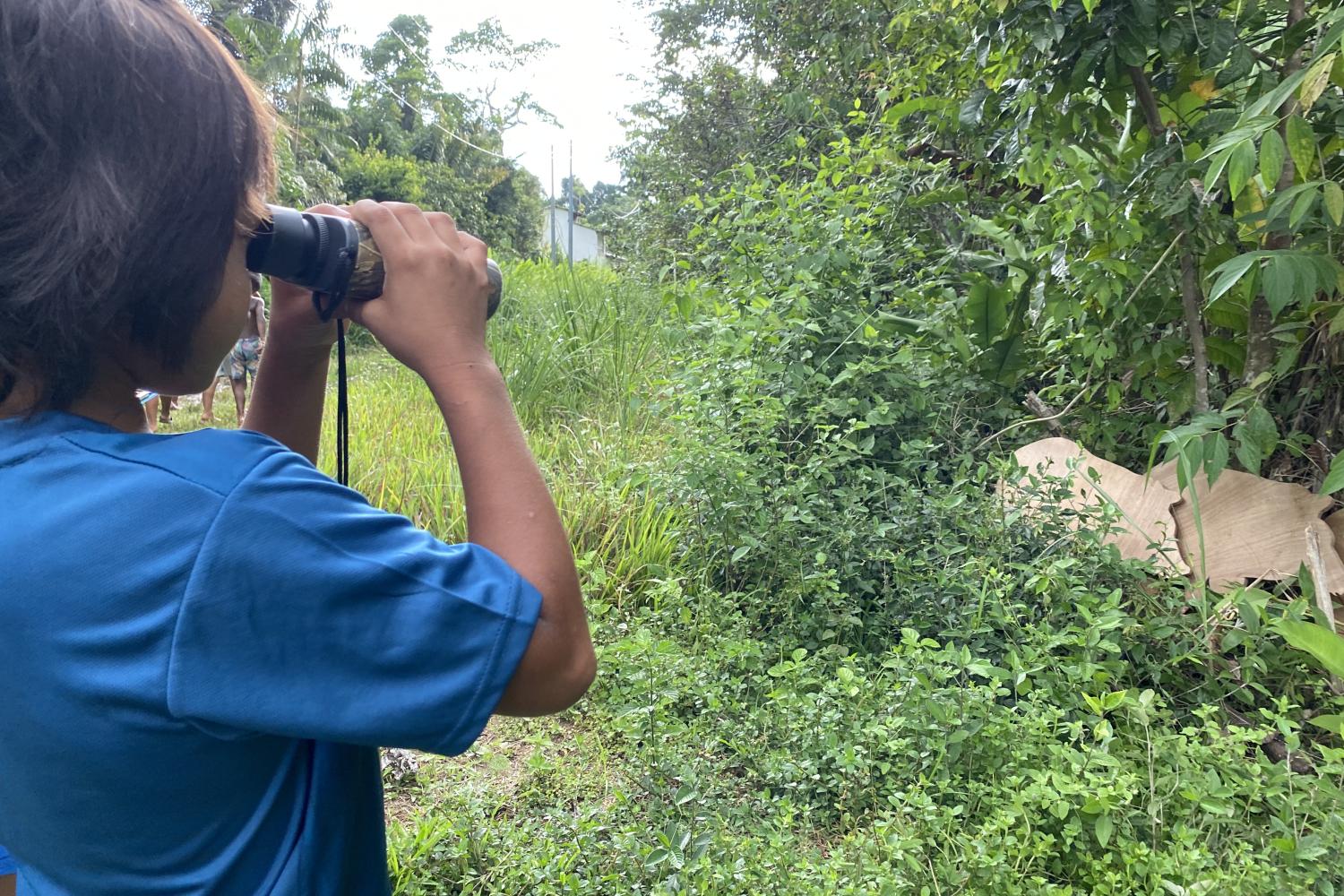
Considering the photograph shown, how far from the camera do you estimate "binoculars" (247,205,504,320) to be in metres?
0.82

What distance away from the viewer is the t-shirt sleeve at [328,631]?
2.02 ft

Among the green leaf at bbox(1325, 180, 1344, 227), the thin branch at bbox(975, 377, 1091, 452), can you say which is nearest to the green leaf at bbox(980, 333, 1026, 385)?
the thin branch at bbox(975, 377, 1091, 452)

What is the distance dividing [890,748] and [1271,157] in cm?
136

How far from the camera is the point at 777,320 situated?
311cm

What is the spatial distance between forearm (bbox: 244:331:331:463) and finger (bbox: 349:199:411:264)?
0.86ft

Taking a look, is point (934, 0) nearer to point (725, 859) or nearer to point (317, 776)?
point (725, 859)

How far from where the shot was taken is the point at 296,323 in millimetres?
1025

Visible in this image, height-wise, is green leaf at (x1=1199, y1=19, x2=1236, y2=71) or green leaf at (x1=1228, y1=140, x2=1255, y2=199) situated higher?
green leaf at (x1=1199, y1=19, x2=1236, y2=71)

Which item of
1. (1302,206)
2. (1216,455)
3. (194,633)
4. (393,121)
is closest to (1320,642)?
(1216,455)

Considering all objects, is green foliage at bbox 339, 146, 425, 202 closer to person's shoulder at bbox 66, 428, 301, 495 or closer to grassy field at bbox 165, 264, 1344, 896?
grassy field at bbox 165, 264, 1344, 896

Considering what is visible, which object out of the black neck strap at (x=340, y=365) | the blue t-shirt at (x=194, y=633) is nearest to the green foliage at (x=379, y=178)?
the black neck strap at (x=340, y=365)

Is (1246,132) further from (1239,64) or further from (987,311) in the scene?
(987,311)

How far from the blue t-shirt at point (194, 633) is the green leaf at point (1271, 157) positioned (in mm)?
1661

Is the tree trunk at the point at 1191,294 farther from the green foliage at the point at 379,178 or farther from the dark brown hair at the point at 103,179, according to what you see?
the green foliage at the point at 379,178
